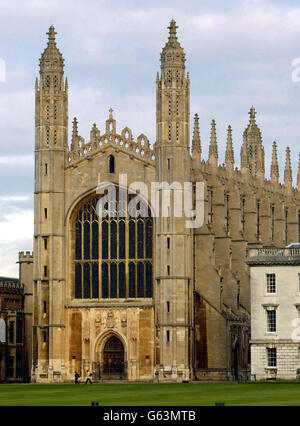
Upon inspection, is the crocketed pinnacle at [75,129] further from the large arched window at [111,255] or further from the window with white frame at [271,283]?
the window with white frame at [271,283]

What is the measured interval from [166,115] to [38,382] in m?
22.0

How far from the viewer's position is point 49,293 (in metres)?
106

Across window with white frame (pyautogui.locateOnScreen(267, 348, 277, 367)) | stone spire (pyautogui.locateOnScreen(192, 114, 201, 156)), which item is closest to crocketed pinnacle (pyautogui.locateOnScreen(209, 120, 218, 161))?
stone spire (pyautogui.locateOnScreen(192, 114, 201, 156))

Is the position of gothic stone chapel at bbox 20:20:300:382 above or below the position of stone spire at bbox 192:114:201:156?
below

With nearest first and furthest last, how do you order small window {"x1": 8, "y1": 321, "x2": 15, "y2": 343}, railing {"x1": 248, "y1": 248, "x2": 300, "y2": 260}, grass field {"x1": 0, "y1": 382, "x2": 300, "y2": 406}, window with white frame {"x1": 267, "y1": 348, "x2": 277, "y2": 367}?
grass field {"x1": 0, "y1": 382, "x2": 300, "y2": 406} < window with white frame {"x1": 267, "y1": 348, "x2": 277, "y2": 367} < railing {"x1": 248, "y1": 248, "x2": 300, "y2": 260} < small window {"x1": 8, "y1": 321, "x2": 15, "y2": 343}

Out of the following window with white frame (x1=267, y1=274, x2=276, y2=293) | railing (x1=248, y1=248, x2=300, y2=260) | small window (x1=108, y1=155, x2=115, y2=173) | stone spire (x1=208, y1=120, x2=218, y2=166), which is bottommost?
window with white frame (x1=267, y1=274, x2=276, y2=293)

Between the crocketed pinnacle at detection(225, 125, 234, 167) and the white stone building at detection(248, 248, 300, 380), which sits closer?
the white stone building at detection(248, 248, 300, 380)

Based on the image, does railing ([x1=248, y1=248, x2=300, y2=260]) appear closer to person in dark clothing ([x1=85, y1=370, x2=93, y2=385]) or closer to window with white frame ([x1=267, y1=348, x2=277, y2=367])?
window with white frame ([x1=267, y1=348, x2=277, y2=367])

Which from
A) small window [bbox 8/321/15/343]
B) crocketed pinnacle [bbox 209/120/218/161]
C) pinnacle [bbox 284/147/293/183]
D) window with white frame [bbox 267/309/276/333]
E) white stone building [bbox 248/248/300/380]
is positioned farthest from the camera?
pinnacle [bbox 284/147/293/183]

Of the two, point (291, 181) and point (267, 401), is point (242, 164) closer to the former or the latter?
point (291, 181)

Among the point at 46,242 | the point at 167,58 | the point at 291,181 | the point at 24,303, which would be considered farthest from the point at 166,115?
the point at 291,181

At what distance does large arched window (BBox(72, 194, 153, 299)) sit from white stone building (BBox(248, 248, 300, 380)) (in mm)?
8587

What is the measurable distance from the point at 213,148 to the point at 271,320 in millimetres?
17708

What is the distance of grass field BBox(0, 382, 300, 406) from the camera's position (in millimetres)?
65000
